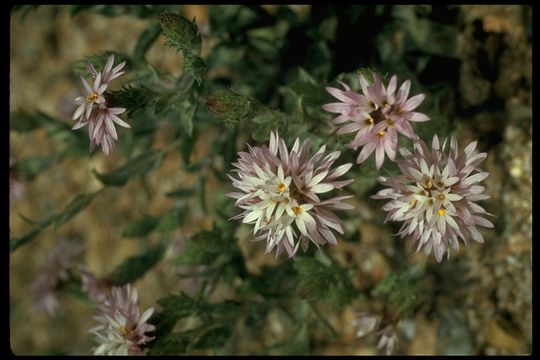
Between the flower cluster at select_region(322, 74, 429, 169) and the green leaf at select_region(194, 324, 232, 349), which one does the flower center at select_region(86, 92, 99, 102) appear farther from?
the green leaf at select_region(194, 324, 232, 349)

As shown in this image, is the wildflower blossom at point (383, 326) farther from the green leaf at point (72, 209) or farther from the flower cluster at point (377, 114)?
the green leaf at point (72, 209)

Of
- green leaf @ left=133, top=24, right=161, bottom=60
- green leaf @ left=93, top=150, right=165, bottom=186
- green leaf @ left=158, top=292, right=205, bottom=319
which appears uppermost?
green leaf @ left=133, top=24, right=161, bottom=60

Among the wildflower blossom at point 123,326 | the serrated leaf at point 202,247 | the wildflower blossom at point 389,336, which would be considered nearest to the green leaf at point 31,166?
the serrated leaf at point 202,247

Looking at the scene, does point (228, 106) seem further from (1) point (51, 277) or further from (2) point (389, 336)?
(1) point (51, 277)

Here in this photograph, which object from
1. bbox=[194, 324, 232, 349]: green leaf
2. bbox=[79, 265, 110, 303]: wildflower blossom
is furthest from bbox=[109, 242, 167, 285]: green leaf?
bbox=[194, 324, 232, 349]: green leaf

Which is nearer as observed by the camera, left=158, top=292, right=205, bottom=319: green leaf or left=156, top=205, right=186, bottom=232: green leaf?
left=158, top=292, right=205, bottom=319: green leaf

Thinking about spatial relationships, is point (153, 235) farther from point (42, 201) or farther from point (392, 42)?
point (392, 42)

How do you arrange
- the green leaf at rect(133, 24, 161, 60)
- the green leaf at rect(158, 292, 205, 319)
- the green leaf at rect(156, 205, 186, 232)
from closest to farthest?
the green leaf at rect(158, 292, 205, 319), the green leaf at rect(133, 24, 161, 60), the green leaf at rect(156, 205, 186, 232)
